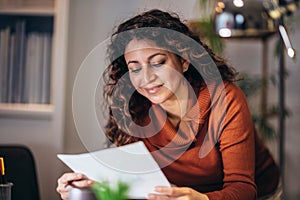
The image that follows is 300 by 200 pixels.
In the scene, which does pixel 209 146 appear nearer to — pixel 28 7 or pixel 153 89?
pixel 153 89

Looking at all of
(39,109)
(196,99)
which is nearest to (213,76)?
(196,99)

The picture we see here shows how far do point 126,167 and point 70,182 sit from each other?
0.38 feet

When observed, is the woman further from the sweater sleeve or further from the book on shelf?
the book on shelf

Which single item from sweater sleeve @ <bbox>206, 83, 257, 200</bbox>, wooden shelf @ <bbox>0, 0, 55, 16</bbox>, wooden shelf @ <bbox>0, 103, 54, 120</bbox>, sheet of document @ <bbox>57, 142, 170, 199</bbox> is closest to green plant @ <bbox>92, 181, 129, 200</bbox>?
sheet of document @ <bbox>57, 142, 170, 199</bbox>

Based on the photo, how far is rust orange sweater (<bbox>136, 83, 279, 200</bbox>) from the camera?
1.08 m

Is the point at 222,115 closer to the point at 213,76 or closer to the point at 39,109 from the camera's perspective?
the point at 213,76

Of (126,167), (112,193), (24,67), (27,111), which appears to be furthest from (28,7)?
(112,193)

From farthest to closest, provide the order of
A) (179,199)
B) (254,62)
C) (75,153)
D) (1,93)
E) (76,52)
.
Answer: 1. (254,62)
2. (1,93)
3. (76,52)
4. (75,153)
5. (179,199)

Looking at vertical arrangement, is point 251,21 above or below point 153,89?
above

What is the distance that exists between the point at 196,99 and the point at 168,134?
9 cm

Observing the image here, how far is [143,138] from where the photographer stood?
110cm

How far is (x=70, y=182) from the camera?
1.08 metres

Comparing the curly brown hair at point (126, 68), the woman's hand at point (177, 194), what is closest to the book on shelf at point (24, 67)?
the curly brown hair at point (126, 68)

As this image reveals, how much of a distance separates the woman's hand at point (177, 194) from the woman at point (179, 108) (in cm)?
2
